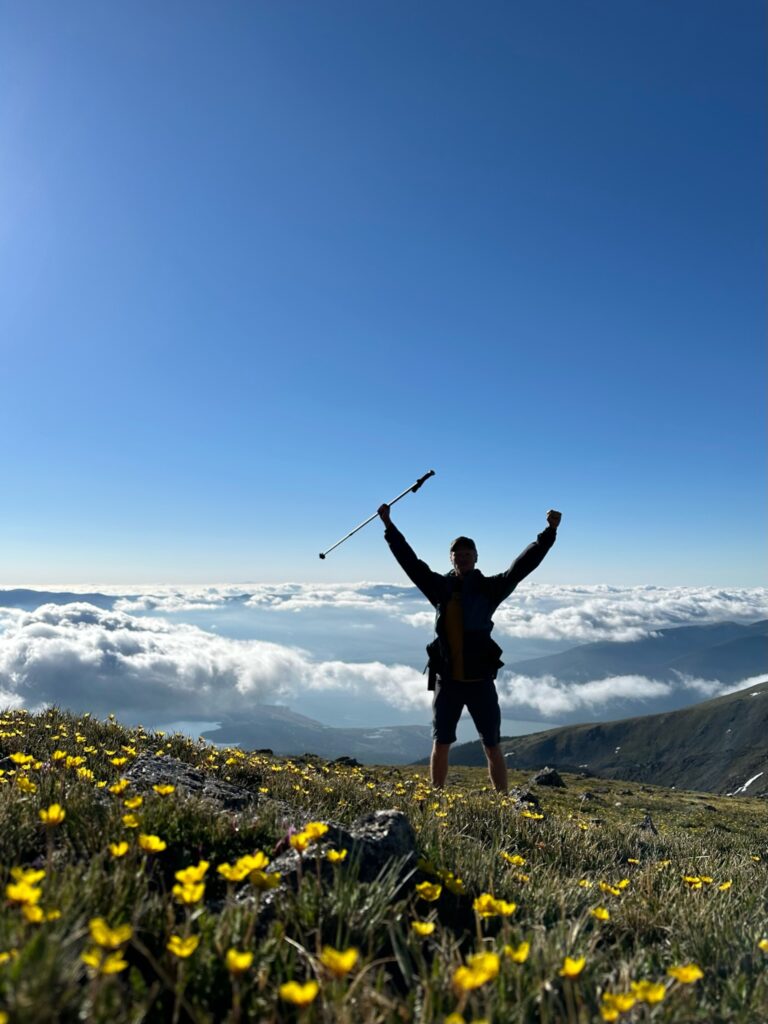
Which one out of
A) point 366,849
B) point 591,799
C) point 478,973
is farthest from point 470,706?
point 591,799

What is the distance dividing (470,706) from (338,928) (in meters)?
5.84

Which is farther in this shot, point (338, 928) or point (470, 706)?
point (470, 706)

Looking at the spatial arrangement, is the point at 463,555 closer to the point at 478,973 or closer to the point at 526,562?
the point at 526,562

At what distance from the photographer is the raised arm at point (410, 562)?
26.5 ft

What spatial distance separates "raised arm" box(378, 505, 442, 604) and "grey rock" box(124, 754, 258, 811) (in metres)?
3.53

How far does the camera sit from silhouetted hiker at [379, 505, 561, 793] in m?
7.83

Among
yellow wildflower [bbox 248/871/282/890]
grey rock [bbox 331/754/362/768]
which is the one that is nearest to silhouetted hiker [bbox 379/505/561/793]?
yellow wildflower [bbox 248/871/282/890]

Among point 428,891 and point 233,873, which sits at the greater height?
point 233,873

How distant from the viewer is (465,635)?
7.88 m

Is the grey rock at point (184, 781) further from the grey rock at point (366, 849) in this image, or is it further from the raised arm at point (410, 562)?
the raised arm at point (410, 562)

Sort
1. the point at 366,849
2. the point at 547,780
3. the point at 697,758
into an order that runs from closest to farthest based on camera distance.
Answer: the point at 366,849 < the point at 547,780 < the point at 697,758

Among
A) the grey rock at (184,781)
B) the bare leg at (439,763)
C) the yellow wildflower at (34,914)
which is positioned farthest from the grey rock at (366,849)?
the bare leg at (439,763)

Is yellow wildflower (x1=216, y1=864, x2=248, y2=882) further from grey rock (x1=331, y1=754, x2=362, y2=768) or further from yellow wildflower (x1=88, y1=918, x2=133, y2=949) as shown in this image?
grey rock (x1=331, y1=754, x2=362, y2=768)

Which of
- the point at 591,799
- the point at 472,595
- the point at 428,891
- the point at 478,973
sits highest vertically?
the point at 472,595
